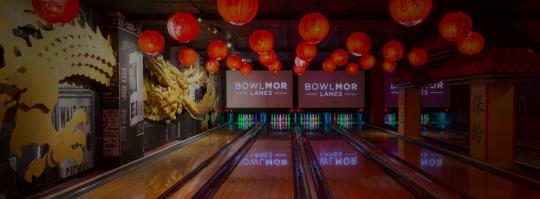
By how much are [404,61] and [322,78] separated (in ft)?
14.4

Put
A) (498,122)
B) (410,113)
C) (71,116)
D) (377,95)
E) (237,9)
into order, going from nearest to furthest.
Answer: (237,9), (71,116), (498,122), (410,113), (377,95)

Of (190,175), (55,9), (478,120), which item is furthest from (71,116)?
(478,120)

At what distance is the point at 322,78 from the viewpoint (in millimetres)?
14961

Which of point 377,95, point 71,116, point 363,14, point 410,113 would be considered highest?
point 363,14

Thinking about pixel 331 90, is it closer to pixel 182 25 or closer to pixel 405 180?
pixel 405 180

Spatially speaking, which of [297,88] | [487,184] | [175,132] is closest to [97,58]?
[175,132]

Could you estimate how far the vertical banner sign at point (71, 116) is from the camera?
16.0 feet

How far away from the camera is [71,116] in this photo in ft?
16.9

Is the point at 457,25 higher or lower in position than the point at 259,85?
higher

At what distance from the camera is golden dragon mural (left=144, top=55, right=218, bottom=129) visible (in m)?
7.67

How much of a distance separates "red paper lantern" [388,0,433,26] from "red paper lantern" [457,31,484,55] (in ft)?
6.07

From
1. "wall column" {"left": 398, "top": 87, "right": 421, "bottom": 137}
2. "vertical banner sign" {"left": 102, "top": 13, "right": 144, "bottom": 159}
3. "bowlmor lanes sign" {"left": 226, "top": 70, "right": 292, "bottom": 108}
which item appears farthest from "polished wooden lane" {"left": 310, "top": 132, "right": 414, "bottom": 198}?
Result: "bowlmor lanes sign" {"left": 226, "top": 70, "right": 292, "bottom": 108}

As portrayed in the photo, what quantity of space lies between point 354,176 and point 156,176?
9.05 ft

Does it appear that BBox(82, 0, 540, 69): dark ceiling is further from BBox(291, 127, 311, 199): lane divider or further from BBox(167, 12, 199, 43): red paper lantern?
BBox(291, 127, 311, 199): lane divider
